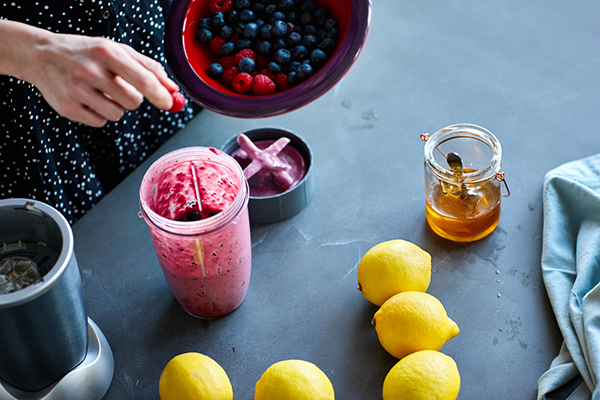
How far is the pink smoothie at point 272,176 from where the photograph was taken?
104 centimetres

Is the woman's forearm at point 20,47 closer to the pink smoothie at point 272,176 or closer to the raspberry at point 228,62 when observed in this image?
the raspberry at point 228,62

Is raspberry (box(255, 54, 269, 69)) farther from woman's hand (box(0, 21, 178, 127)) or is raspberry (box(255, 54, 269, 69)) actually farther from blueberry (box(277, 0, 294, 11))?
woman's hand (box(0, 21, 178, 127))

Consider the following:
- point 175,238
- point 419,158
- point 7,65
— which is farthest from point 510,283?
point 7,65

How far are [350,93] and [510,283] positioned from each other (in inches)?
22.2

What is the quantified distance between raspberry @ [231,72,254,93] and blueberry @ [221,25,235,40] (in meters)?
0.09

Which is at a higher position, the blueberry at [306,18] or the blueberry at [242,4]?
the blueberry at [242,4]

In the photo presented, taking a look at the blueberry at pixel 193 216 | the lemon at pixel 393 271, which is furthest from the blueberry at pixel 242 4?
the lemon at pixel 393 271

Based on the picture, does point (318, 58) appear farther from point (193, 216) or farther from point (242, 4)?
point (193, 216)

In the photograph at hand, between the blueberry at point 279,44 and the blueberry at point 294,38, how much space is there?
0.04 ft

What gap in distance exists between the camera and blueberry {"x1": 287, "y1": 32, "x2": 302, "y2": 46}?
0.88m

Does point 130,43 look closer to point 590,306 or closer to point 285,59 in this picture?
point 285,59

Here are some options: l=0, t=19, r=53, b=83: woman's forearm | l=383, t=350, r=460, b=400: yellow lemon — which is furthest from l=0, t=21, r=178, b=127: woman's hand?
l=383, t=350, r=460, b=400: yellow lemon

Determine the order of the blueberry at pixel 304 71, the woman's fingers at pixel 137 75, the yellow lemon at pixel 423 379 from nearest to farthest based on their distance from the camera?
1. the woman's fingers at pixel 137 75
2. the yellow lemon at pixel 423 379
3. the blueberry at pixel 304 71

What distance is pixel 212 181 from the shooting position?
0.92 metres
